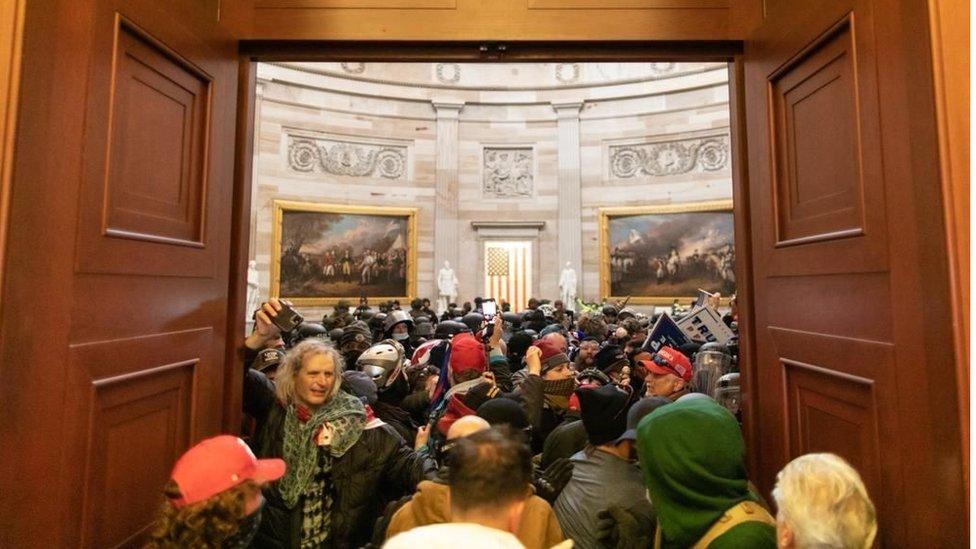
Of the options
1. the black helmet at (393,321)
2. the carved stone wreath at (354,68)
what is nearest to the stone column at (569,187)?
the carved stone wreath at (354,68)

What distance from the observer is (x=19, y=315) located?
4.08 ft

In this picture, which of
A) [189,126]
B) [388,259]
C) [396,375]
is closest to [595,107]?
[388,259]

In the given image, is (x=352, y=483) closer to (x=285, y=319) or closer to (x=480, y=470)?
(x=285, y=319)

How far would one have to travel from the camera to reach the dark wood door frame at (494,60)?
2229 millimetres

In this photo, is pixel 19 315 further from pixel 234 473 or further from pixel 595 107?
pixel 595 107

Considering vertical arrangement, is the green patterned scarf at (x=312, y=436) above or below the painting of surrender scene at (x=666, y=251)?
below

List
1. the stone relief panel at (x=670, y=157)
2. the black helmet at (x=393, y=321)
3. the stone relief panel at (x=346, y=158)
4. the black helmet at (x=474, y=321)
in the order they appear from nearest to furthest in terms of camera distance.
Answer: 1. the black helmet at (x=393, y=321)
2. the black helmet at (x=474, y=321)
3. the stone relief panel at (x=346, y=158)
4. the stone relief panel at (x=670, y=157)

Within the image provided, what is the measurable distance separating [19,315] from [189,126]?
3.26 feet

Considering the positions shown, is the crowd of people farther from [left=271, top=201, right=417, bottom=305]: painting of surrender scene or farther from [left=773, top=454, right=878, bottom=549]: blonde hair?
[left=271, top=201, right=417, bottom=305]: painting of surrender scene

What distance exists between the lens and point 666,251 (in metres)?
15.7

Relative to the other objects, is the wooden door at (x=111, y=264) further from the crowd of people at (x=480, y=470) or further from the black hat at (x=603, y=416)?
the black hat at (x=603, y=416)

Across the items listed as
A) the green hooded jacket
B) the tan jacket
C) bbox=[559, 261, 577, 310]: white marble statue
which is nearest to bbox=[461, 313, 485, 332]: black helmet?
the tan jacket

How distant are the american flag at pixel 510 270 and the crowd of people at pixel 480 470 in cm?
1295

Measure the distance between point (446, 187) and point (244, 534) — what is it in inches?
617
